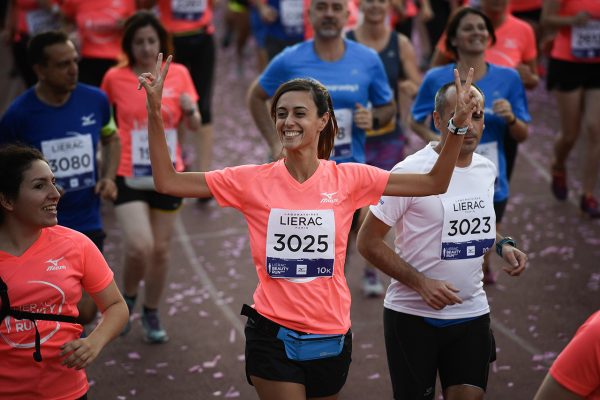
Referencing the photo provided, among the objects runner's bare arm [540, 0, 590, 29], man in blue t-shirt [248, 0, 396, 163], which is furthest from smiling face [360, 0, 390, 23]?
runner's bare arm [540, 0, 590, 29]

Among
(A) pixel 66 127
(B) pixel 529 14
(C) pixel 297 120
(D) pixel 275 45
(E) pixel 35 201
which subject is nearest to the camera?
(E) pixel 35 201

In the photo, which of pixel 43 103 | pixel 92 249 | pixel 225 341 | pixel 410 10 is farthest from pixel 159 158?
pixel 410 10

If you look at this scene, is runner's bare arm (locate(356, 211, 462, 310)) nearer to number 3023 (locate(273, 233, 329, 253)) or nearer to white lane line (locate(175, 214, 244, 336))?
number 3023 (locate(273, 233, 329, 253))

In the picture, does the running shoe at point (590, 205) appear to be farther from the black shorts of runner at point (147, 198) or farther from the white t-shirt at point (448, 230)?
the white t-shirt at point (448, 230)

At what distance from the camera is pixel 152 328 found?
21.0 ft

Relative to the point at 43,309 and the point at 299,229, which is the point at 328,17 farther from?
the point at 43,309

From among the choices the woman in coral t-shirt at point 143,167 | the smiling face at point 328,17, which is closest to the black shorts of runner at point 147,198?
the woman in coral t-shirt at point 143,167

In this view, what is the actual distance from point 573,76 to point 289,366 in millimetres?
5352

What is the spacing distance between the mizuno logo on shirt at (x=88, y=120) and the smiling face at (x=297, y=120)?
2.06m

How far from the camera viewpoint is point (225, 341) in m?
6.48

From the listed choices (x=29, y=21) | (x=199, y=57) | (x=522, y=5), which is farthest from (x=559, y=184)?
(x=29, y=21)

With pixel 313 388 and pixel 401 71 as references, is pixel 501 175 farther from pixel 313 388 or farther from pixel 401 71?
pixel 313 388

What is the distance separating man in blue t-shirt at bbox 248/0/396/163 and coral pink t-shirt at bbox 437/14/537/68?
1.15 metres

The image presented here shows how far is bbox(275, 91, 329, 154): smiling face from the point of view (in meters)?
3.84
